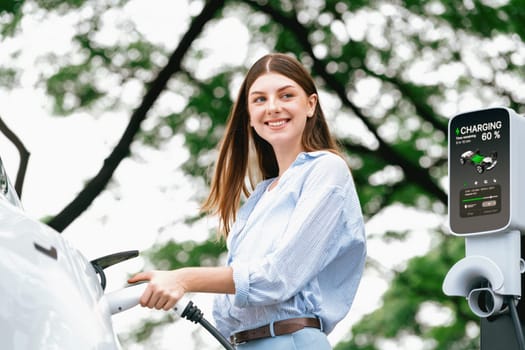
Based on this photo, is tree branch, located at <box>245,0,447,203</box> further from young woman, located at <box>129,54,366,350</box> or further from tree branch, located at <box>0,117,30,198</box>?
young woman, located at <box>129,54,366,350</box>

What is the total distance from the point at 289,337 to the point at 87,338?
3.37ft

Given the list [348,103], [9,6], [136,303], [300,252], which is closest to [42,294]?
[136,303]

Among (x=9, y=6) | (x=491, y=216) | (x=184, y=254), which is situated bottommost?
(x=184, y=254)

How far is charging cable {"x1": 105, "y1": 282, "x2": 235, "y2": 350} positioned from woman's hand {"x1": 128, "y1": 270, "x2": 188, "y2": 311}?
16 mm

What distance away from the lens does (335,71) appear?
27.1 ft

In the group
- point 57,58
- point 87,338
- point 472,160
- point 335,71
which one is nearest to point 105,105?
point 57,58

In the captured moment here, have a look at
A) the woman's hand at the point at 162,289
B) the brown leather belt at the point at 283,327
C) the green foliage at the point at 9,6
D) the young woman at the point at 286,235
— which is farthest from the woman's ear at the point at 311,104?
the green foliage at the point at 9,6

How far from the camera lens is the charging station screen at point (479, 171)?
278 cm

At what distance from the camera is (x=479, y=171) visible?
2836 millimetres

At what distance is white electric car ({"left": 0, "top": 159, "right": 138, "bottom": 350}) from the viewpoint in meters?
1.12

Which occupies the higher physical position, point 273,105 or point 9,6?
point 9,6

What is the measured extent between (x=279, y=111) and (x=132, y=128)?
17.3 ft

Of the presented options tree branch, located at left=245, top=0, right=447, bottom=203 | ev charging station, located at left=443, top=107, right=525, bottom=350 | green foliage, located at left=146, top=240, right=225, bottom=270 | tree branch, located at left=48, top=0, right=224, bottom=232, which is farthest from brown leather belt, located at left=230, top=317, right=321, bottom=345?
green foliage, located at left=146, top=240, right=225, bottom=270

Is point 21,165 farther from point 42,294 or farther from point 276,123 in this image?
point 42,294
